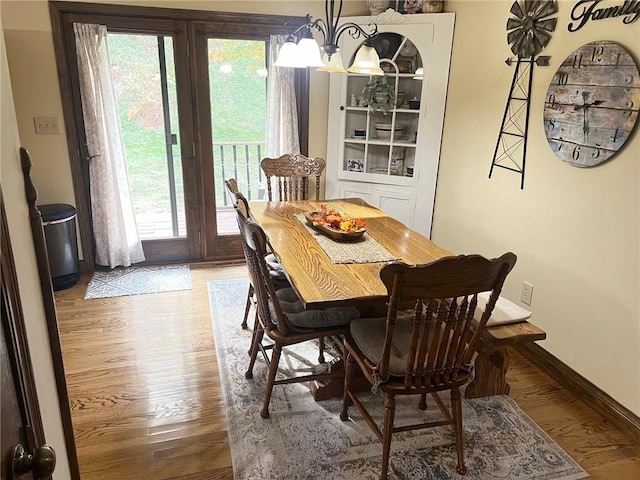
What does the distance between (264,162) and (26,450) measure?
2.65 metres

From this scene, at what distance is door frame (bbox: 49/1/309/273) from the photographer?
10.9ft

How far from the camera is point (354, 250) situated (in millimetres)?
2289

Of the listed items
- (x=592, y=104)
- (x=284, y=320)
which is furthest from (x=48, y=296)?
(x=592, y=104)

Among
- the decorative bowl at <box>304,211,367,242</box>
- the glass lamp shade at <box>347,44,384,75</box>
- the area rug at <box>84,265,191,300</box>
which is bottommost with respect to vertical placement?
the area rug at <box>84,265,191,300</box>

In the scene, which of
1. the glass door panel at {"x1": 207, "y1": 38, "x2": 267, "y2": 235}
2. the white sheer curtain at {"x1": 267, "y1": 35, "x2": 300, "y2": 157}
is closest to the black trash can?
the glass door panel at {"x1": 207, "y1": 38, "x2": 267, "y2": 235}

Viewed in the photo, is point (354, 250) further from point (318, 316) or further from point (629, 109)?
point (629, 109)

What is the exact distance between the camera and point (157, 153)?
3.78 meters

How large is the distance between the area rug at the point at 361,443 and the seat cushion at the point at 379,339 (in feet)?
1.56

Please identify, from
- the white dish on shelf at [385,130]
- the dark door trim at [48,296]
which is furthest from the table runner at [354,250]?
the white dish on shelf at [385,130]

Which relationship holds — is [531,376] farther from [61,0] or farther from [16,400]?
[61,0]

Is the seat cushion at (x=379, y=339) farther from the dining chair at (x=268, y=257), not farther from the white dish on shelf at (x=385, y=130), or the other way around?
the white dish on shelf at (x=385, y=130)

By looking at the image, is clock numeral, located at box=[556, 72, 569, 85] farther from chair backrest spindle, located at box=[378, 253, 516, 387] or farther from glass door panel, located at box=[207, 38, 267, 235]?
glass door panel, located at box=[207, 38, 267, 235]

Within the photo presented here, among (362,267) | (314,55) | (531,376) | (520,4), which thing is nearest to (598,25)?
(520,4)

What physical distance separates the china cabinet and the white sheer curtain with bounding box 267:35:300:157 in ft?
1.03
